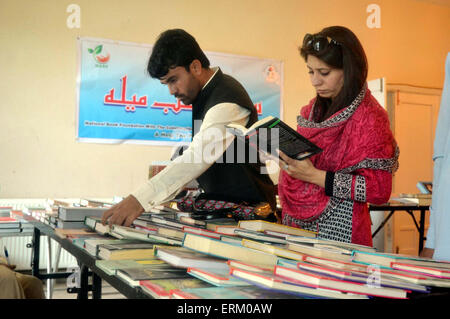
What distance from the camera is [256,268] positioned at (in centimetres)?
69

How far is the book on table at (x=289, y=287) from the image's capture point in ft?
1.96

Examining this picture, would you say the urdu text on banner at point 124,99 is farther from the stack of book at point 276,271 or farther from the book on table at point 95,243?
the stack of book at point 276,271

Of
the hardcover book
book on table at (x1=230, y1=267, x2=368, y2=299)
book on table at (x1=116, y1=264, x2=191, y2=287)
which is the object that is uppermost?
book on table at (x1=230, y1=267, x2=368, y2=299)

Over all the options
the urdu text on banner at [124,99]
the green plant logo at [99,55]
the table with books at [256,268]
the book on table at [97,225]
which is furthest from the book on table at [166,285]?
the green plant logo at [99,55]

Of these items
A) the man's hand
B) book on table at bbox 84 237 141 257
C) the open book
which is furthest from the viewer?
the man's hand

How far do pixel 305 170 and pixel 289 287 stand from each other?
26.7 inches

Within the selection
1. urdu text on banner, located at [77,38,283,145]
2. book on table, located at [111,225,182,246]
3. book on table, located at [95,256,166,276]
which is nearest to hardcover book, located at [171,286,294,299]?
book on table, located at [95,256,166,276]

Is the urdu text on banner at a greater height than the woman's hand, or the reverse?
the urdu text on banner

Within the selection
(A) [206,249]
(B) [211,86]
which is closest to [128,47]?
(B) [211,86]

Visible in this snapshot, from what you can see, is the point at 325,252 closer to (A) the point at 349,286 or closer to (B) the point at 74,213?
(A) the point at 349,286

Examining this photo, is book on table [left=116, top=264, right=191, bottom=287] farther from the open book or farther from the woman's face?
the woman's face

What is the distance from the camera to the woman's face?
1308mm

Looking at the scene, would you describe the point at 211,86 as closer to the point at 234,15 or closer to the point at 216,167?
the point at 216,167

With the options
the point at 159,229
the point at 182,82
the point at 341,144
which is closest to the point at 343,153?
the point at 341,144
